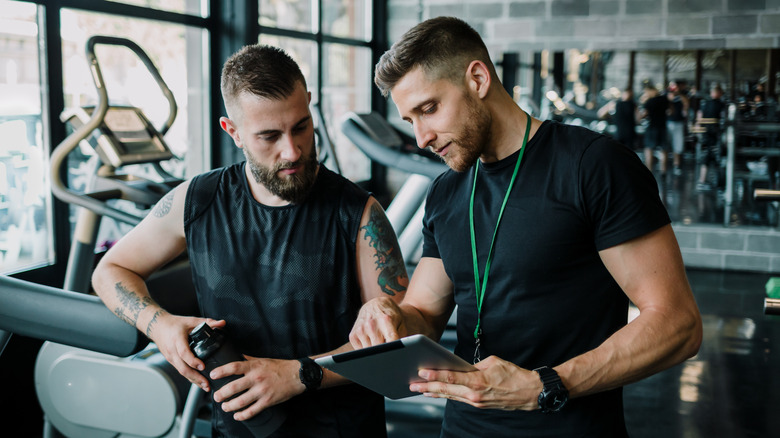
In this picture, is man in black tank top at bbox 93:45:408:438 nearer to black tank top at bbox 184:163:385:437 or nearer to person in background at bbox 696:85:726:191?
black tank top at bbox 184:163:385:437

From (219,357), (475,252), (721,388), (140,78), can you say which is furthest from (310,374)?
(140,78)

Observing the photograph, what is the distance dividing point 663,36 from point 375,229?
5243 mm

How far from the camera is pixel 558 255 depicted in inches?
49.9

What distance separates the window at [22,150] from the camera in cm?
310

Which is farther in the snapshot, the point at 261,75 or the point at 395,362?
the point at 261,75

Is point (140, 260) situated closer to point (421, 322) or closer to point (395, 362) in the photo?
point (421, 322)

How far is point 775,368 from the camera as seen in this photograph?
12.2ft

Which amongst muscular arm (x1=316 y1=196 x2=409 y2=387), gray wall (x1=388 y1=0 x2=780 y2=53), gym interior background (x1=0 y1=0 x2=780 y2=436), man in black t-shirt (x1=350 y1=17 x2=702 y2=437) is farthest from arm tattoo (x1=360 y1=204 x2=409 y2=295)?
gray wall (x1=388 y1=0 x2=780 y2=53)

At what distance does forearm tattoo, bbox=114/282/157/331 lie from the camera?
1647mm

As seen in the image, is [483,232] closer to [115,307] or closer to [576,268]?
[576,268]

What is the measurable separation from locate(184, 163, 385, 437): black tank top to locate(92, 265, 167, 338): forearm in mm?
144

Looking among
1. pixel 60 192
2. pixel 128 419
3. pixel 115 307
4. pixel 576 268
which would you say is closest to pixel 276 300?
pixel 115 307

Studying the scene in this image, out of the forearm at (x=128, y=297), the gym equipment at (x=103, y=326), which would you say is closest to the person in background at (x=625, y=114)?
the gym equipment at (x=103, y=326)

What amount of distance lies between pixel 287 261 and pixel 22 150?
2210 millimetres
